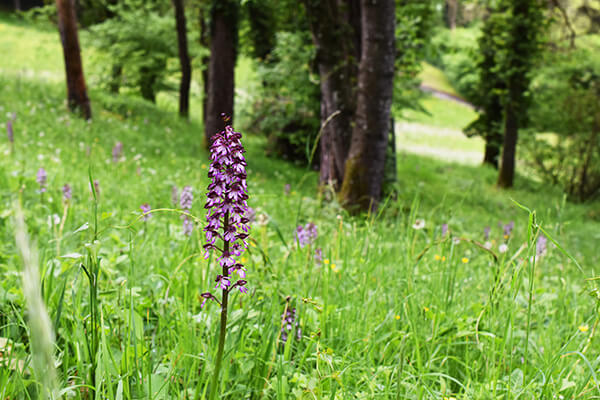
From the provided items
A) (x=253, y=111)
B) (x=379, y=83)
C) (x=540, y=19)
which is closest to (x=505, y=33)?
(x=540, y=19)

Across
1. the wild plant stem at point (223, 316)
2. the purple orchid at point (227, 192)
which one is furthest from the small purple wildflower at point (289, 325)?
the purple orchid at point (227, 192)

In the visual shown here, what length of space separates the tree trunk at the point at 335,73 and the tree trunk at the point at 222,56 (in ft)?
12.0

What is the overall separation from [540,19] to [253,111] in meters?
10.7

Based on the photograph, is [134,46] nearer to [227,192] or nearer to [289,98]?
[289,98]

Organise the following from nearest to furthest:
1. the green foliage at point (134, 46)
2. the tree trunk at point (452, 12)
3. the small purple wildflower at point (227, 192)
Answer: the small purple wildflower at point (227, 192) < the green foliage at point (134, 46) < the tree trunk at point (452, 12)

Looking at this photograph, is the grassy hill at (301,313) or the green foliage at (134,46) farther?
the green foliage at (134,46)

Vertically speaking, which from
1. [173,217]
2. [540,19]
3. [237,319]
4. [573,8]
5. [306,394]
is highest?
[573,8]

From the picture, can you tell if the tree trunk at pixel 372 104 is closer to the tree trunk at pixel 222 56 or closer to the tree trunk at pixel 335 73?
the tree trunk at pixel 335 73

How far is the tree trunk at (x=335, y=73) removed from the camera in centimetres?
827

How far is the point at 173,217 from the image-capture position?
479 centimetres

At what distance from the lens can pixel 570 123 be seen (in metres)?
17.3

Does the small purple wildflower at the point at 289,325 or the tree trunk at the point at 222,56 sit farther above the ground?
the tree trunk at the point at 222,56

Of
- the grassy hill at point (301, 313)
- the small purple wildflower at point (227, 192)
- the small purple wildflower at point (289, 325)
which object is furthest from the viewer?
the small purple wildflower at point (289, 325)

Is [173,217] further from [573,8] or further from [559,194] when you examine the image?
[573,8]
